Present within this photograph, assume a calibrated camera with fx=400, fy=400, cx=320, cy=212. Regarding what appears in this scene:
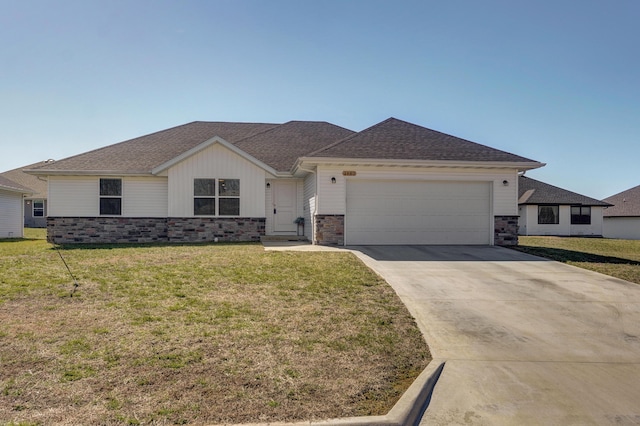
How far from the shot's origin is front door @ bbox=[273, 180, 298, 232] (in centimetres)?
1720

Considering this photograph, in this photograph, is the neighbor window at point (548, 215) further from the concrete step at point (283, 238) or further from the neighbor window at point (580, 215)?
the concrete step at point (283, 238)

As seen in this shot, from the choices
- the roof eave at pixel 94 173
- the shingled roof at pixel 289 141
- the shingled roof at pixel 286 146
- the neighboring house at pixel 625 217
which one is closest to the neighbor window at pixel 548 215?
the neighboring house at pixel 625 217

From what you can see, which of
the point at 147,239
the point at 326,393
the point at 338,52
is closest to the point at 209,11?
the point at 338,52

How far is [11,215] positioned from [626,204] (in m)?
44.5

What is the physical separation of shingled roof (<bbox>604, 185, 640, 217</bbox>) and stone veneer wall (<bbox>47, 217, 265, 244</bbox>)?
32.0 metres

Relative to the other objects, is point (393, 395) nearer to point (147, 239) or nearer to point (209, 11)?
point (209, 11)

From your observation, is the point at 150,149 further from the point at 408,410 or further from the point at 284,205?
the point at 408,410

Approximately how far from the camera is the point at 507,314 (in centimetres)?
627

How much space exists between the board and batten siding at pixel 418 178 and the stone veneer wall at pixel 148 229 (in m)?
4.27

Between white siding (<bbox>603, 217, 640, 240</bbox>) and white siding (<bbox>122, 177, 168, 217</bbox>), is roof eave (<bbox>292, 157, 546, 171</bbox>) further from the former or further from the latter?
white siding (<bbox>603, 217, 640, 240</bbox>)

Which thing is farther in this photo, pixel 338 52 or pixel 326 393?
pixel 338 52

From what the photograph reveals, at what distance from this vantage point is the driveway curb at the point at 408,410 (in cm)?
311

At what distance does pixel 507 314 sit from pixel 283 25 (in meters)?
10.7

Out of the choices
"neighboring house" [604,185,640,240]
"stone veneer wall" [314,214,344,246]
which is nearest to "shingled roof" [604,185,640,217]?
"neighboring house" [604,185,640,240]
